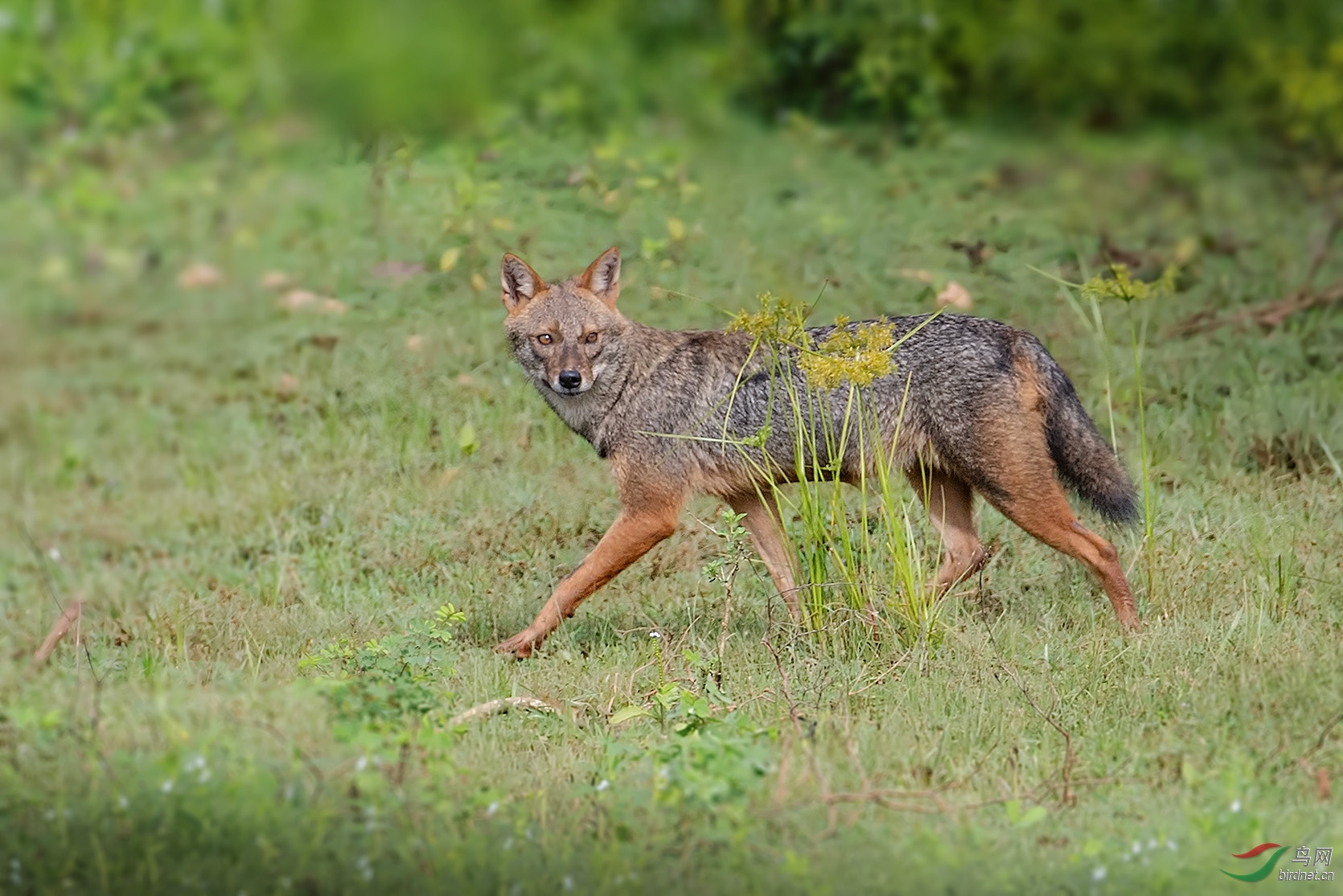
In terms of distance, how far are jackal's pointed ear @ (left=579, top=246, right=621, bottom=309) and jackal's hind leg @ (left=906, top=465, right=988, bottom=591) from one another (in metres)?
1.60

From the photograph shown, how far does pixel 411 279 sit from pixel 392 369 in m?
1.11

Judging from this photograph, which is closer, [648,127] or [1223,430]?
[1223,430]

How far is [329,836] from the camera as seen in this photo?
407cm

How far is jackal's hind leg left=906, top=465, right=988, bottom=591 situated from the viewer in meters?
7.16

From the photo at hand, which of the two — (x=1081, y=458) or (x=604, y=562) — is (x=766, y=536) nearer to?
(x=604, y=562)

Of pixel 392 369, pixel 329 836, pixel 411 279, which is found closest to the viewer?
pixel 329 836

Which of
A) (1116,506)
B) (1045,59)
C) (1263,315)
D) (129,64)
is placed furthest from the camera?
(129,64)

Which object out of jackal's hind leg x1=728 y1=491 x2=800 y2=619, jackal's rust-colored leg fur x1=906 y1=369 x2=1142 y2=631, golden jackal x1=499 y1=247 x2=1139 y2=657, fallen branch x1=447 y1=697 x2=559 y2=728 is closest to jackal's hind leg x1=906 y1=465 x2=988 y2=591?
golden jackal x1=499 y1=247 x2=1139 y2=657

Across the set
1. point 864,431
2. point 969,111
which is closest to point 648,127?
point 969,111

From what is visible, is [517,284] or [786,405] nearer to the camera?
[786,405]

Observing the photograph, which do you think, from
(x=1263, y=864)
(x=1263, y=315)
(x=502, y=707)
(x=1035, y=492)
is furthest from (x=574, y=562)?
(x=1263, y=315)

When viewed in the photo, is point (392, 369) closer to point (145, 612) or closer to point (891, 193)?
point (145, 612)

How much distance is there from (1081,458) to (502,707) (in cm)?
275

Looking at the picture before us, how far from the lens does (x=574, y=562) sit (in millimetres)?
7926
